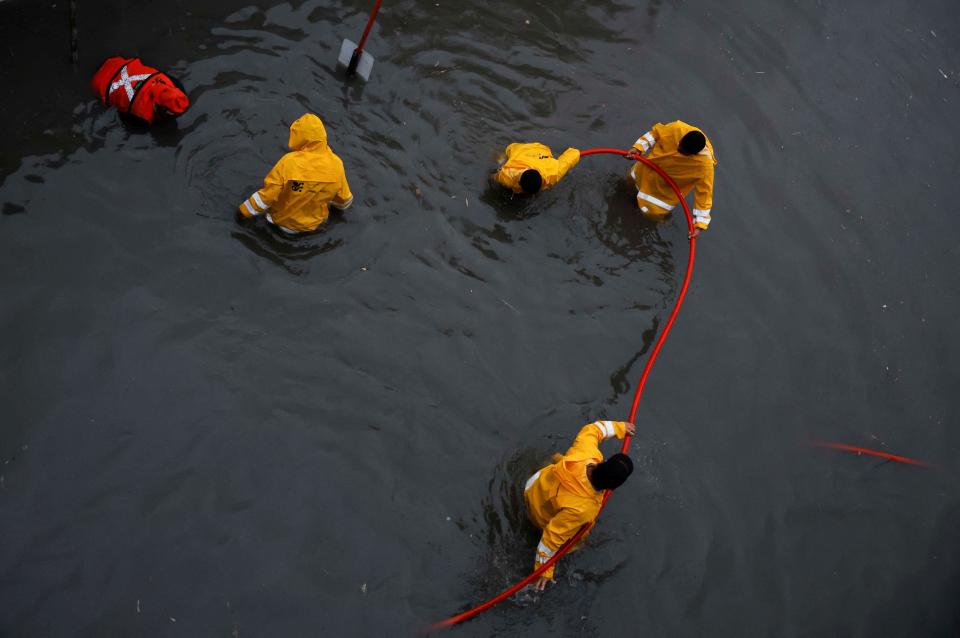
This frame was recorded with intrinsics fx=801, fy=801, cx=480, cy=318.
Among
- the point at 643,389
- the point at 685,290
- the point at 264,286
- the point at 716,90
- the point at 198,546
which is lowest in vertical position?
the point at 198,546

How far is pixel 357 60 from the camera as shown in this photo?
850 centimetres

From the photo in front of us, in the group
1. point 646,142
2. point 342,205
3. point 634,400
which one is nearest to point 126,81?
point 342,205

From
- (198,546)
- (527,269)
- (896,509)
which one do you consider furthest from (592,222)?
(198,546)

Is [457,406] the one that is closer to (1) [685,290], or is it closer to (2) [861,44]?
(1) [685,290]

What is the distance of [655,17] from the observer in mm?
10500

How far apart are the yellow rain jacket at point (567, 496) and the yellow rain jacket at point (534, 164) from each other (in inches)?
109

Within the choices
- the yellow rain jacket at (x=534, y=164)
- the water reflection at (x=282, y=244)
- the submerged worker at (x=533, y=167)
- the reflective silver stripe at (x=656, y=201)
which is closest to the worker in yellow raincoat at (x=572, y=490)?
the submerged worker at (x=533, y=167)

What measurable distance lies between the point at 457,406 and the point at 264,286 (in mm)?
2041

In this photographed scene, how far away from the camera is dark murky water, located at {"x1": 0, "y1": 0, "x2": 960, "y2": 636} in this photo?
6.15 meters

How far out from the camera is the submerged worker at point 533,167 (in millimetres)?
7930

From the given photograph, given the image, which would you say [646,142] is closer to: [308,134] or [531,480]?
[308,134]

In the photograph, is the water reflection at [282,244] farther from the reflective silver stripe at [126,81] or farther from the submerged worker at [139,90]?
the reflective silver stripe at [126,81]

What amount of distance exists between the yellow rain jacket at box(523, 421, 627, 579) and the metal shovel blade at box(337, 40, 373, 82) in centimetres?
459

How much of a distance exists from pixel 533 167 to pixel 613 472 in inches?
137
